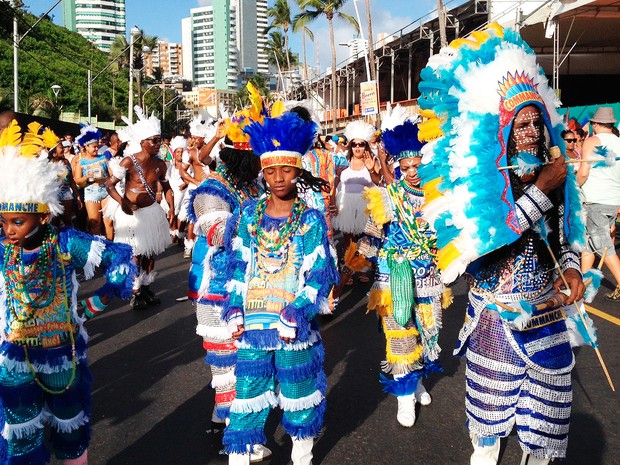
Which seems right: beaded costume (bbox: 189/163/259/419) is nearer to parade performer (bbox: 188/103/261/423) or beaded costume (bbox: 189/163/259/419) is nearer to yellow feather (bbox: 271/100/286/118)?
A: parade performer (bbox: 188/103/261/423)

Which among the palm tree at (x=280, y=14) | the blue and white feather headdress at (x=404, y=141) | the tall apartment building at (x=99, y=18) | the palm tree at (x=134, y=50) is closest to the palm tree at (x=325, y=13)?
the palm tree at (x=280, y=14)

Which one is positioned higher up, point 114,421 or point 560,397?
point 560,397

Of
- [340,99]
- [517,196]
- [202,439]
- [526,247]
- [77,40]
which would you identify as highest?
[77,40]

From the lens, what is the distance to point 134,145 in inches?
308

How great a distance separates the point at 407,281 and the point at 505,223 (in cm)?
153

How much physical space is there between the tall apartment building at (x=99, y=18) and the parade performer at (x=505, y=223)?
7727 inches

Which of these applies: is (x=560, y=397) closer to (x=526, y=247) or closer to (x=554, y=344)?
(x=554, y=344)

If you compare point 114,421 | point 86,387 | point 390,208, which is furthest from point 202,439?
point 390,208

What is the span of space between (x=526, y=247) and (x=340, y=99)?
163 feet

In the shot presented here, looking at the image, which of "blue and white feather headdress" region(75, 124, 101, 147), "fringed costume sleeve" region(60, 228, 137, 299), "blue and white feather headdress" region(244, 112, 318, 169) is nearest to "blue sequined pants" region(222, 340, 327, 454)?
"fringed costume sleeve" region(60, 228, 137, 299)

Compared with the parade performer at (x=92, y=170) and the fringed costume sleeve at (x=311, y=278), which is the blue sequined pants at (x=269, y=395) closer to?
the fringed costume sleeve at (x=311, y=278)

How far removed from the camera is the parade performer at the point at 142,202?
24.0 ft

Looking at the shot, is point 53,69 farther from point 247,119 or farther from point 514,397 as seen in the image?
point 514,397

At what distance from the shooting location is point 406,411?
4195 millimetres
